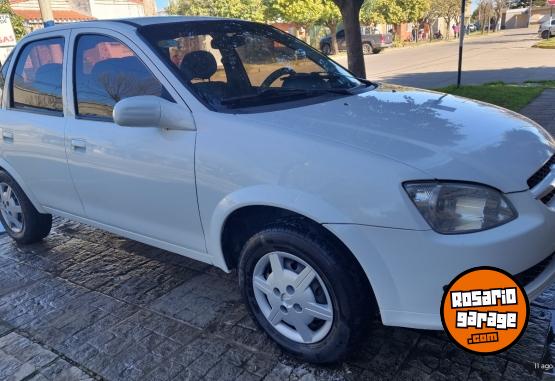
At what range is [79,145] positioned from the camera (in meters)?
3.34

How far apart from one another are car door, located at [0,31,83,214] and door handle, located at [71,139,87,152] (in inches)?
6.0

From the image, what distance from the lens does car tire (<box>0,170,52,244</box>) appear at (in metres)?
4.32

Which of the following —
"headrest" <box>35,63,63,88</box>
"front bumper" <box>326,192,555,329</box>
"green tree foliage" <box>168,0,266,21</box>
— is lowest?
"front bumper" <box>326,192,555,329</box>

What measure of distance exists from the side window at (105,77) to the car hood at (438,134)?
0.89 metres

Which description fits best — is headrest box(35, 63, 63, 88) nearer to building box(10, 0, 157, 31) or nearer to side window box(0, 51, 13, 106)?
side window box(0, 51, 13, 106)

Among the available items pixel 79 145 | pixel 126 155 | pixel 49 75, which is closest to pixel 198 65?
pixel 126 155

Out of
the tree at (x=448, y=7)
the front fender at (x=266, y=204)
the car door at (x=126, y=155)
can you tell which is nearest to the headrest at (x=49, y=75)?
the car door at (x=126, y=155)

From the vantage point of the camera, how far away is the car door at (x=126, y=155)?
9.20ft

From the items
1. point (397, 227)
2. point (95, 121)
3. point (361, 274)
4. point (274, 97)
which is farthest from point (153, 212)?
point (397, 227)

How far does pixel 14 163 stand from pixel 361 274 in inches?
126

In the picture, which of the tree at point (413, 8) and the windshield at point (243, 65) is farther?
the tree at point (413, 8)

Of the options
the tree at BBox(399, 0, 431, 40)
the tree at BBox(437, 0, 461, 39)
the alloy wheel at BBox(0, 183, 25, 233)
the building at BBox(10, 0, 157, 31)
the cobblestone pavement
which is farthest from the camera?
the tree at BBox(437, 0, 461, 39)

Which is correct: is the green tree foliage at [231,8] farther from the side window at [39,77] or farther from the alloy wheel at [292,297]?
the alloy wheel at [292,297]

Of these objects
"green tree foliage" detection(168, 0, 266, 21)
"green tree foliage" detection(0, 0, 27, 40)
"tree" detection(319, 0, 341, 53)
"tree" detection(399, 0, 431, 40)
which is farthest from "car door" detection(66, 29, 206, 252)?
"tree" detection(399, 0, 431, 40)
